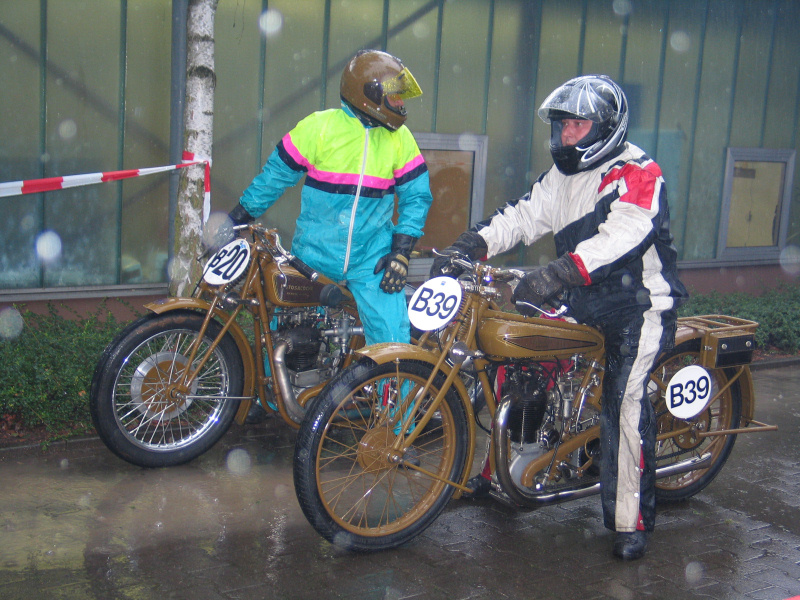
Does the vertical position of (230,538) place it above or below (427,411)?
below

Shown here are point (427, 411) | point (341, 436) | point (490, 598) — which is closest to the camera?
point (490, 598)

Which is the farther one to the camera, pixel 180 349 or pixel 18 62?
pixel 18 62

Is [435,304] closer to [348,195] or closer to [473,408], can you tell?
[473,408]

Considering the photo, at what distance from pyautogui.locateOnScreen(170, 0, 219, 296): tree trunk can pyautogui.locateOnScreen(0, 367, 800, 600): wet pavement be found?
1.67 m

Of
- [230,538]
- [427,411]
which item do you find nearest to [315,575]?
[230,538]

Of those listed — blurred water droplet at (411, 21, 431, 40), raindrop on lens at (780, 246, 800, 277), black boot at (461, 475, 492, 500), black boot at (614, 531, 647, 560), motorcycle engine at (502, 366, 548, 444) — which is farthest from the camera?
raindrop on lens at (780, 246, 800, 277)

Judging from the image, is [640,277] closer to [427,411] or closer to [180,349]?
[427,411]

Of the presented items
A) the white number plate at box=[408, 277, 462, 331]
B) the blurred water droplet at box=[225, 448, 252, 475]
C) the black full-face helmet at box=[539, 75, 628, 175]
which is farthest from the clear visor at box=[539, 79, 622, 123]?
the blurred water droplet at box=[225, 448, 252, 475]

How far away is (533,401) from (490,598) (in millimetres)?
963

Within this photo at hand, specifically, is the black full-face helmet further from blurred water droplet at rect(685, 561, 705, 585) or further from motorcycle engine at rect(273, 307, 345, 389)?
blurred water droplet at rect(685, 561, 705, 585)

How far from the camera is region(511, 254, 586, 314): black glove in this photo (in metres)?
3.89

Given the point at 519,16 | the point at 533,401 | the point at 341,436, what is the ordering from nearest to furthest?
the point at 533,401
the point at 341,436
the point at 519,16

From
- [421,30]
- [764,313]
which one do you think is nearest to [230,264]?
[421,30]

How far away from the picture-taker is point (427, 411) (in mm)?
4043
